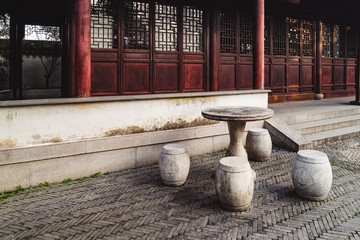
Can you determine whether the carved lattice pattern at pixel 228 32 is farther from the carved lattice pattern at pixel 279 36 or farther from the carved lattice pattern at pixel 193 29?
the carved lattice pattern at pixel 279 36

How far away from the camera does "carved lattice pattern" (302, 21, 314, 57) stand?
34.3 feet

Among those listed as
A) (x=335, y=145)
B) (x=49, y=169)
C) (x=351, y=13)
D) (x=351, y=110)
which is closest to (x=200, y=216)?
(x=49, y=169)

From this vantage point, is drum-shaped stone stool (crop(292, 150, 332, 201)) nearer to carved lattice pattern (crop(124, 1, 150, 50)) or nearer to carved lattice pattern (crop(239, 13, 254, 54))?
carved lattice pattern (crop(124, 1, 150, 50))

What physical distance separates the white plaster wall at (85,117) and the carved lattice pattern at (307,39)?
6878 mm

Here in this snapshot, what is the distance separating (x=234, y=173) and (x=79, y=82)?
11.5 ft

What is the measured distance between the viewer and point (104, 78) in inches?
266

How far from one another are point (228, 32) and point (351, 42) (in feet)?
24.6

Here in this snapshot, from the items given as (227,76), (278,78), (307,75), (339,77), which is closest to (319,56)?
(307,75)

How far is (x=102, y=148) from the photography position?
465 centimetres

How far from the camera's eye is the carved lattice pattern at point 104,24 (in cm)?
662

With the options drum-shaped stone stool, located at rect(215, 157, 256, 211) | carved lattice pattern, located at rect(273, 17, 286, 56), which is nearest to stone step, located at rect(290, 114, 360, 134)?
carved lattice pattern, located at rect(273, 17, 286, 56)

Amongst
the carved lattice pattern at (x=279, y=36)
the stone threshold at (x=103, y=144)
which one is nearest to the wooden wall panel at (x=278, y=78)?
the carved lattice pattern at (x=279, y=36)

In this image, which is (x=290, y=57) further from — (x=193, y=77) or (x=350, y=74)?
(x=193, y=77)

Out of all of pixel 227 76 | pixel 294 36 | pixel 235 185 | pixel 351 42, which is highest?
pixel 351 42
